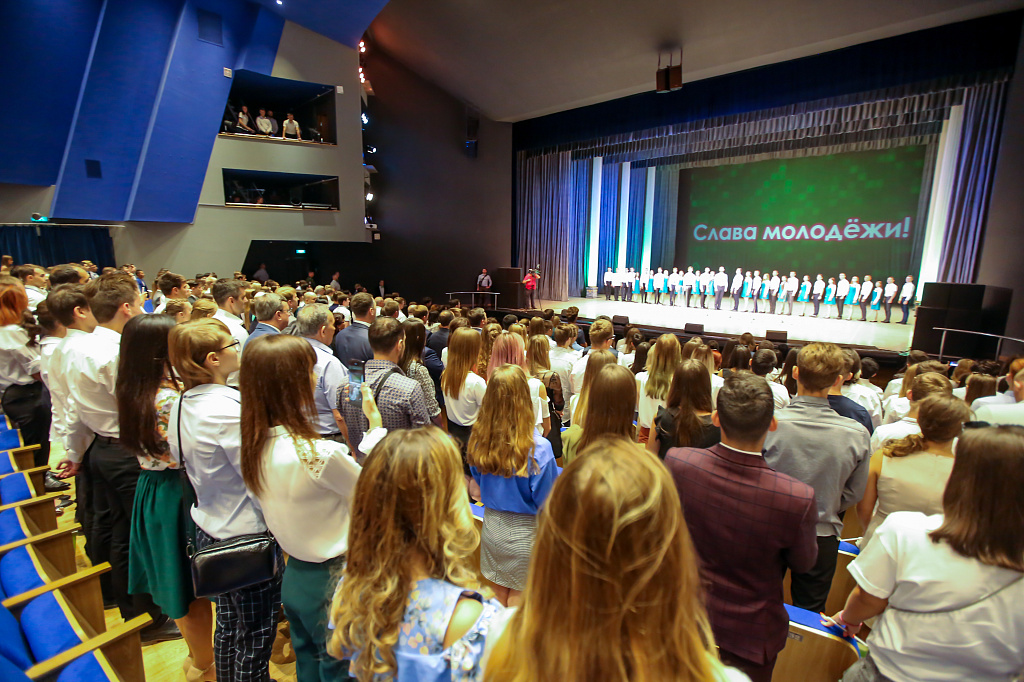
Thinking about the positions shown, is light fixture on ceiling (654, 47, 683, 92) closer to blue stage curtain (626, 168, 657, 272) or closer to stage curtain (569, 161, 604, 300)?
stage curtain (569, 161, 604, 300)

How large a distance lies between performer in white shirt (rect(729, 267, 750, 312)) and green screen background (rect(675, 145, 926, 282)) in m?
0.87

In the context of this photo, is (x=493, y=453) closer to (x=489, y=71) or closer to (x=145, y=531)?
(x=145, y=531)

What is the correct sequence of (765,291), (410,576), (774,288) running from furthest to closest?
1. (765,291)
2. (774,288)
3. (410,576)

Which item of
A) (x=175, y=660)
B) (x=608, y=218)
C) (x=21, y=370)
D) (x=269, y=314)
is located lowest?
→ (x=175, y=660)

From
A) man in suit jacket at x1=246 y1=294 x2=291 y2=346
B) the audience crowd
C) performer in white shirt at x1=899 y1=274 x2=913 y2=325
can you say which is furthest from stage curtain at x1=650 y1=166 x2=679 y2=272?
man in suit jacket at x1=246 y1=294 x2=291 y2=346

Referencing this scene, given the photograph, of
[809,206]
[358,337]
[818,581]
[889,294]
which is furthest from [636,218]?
[818,581]

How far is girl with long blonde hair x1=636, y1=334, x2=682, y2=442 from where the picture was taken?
2.96 meters

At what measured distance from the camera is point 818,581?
196cm

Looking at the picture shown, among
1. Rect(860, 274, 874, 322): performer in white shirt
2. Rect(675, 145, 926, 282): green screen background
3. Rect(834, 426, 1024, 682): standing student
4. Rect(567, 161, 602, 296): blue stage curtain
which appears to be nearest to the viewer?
Rect(834, 426, 1024, 682): standing student

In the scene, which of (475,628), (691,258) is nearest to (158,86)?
(475,628)

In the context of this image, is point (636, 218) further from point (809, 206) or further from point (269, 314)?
point (269, 314)

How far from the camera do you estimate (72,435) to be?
2334mm

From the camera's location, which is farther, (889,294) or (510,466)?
(889,294)

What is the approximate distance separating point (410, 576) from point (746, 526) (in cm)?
97
